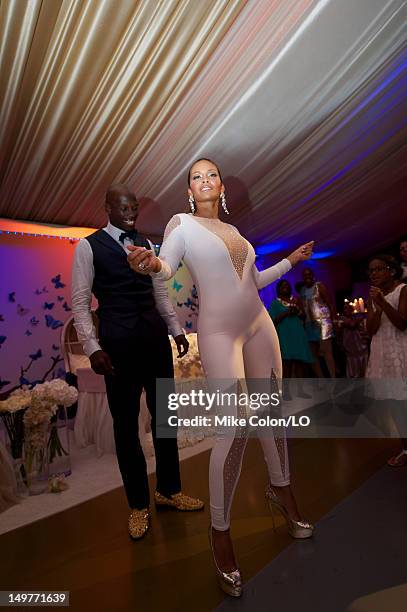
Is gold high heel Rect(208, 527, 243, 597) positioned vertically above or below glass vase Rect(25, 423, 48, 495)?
below

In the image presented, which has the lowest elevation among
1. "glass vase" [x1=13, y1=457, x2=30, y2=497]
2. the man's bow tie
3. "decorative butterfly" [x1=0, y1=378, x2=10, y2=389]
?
"glass vase" [x1=13, y1=457, x2=30, y2=497]

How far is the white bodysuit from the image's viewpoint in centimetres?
150

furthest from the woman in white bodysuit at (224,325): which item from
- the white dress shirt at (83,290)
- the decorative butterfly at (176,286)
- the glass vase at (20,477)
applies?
the decorative butterfly at (176,286)

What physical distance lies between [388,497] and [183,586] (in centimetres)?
113

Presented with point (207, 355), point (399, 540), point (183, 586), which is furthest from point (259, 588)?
point (207, 355)

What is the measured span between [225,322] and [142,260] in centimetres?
43

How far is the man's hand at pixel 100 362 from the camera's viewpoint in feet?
5.90

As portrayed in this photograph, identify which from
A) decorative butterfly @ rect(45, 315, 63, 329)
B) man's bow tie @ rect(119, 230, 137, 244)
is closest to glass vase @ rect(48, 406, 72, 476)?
man's bow tie @ rect(119, 230, 137, 244)

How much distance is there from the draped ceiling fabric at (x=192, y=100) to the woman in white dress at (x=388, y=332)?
1959 millimetres

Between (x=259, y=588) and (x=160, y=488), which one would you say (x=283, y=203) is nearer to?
(x=160, y=488)

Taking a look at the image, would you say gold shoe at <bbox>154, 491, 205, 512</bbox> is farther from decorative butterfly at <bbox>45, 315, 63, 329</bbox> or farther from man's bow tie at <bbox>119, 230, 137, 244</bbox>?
decorative butterfly at <bbox>45, 315, 63, 329</bbox>

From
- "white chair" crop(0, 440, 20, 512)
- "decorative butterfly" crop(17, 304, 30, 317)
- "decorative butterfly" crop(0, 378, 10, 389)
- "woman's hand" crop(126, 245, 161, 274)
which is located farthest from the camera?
"decorative butterfly" crop(17, 304, 30, 317)

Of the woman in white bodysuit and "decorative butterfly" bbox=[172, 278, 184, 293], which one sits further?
"decorative butterfly" bbox=[172, 278, 184, 293]

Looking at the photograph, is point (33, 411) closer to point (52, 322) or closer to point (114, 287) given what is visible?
point (114, 287)
